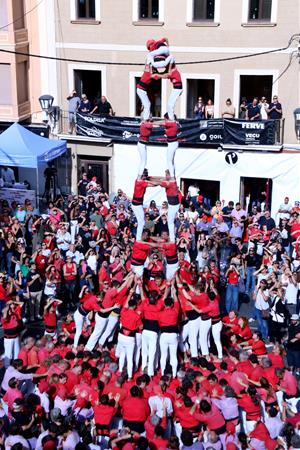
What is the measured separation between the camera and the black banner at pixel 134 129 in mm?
26562

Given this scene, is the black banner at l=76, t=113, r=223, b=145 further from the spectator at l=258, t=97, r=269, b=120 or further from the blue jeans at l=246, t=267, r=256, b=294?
the blue jeans at l=246, t=267, r=256, b=294

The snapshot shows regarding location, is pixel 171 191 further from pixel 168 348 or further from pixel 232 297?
pixel 232 297

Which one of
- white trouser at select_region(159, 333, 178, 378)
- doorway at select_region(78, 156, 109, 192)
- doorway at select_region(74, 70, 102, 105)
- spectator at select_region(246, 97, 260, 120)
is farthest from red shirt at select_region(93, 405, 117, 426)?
doorway at select_region(74, 70, 102, 105)

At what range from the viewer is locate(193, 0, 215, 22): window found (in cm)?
2661

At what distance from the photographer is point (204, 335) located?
16.0 metres

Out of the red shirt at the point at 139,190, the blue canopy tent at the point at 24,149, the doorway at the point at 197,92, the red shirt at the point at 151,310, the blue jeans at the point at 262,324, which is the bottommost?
the blue jeans at the point at 262,324

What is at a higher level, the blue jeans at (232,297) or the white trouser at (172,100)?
the white trouser at (172,100)

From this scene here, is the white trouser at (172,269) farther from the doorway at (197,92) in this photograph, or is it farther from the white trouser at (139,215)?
the doorway at (197,92)

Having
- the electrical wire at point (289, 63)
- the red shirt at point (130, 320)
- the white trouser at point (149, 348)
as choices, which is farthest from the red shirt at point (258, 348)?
the electrical wire at point (289, 63)

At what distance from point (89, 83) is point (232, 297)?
1388cm

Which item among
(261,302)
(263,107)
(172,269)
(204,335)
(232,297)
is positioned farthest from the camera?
(263,107)

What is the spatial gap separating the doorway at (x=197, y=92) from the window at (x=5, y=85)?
765cm

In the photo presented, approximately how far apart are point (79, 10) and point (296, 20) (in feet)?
29.2

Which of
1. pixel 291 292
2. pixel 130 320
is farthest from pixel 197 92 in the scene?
pixel 130 320
